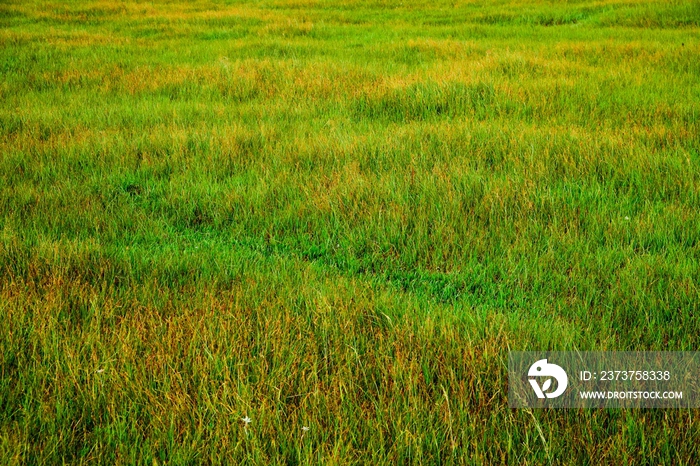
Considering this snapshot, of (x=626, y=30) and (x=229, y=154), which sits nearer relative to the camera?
(x=229, y=154)

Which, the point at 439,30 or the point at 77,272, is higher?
the point at 439,30

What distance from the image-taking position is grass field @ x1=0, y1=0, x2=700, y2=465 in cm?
204

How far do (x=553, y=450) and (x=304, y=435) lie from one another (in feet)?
2.89

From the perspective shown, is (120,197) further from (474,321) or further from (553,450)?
(553,450)

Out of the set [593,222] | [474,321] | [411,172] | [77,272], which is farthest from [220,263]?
[593,222]

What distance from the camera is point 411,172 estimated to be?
491 cm

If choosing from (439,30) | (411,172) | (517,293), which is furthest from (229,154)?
(439,30)

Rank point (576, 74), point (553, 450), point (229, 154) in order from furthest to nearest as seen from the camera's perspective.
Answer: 1. point (576, 74)
2. point (229, 154)
3. point (553, 450)

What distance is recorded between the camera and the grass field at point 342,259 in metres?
2.04

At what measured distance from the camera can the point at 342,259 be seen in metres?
3.70

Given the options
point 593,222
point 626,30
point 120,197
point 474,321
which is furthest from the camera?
point 626,30

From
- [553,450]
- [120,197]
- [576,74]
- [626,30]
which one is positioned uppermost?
[626,30]

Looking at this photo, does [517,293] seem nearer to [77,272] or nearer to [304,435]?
[304,435]

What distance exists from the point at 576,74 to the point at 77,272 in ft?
25.1
